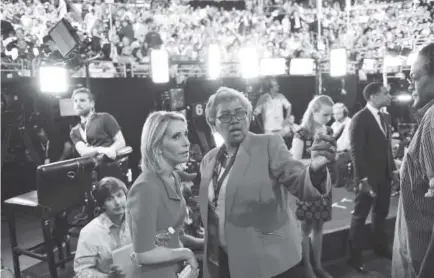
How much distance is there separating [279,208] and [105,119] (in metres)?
2.48

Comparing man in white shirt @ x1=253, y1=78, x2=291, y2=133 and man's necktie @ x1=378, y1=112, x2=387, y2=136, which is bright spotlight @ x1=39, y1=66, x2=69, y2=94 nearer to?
man in white shirt @ x1=253, y1=78, x2=291, y2=133

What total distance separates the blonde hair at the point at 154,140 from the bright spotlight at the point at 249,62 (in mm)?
7498

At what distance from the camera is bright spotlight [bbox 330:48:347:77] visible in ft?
29.3

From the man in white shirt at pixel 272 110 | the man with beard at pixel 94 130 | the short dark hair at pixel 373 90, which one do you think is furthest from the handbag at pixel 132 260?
the man in white shirt at pixel 272 110

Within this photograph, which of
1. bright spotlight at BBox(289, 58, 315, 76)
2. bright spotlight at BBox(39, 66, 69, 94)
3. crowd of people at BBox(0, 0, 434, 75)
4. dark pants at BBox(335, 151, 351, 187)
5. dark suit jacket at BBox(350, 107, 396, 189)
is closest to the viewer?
dark suit jacket at BBox(350, 107, 396, 189)

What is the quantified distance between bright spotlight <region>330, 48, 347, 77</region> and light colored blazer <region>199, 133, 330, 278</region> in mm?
7793

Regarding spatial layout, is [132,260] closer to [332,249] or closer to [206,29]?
[332,249]

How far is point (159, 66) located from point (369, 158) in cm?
482

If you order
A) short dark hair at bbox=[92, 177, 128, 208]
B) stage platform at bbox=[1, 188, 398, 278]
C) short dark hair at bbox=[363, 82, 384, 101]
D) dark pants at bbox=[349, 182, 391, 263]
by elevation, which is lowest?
stage platform at bbox=[1, 188, 398, 278]

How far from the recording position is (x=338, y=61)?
8.98 meters

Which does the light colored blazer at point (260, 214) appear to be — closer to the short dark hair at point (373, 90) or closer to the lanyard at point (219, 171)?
the lanyard at point (219, 171)

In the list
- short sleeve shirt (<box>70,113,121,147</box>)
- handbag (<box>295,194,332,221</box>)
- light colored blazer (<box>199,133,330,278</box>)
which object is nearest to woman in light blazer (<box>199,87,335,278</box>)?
light colored blazer (<box>199,133,330,278</box>)

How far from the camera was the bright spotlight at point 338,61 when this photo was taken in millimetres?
8945

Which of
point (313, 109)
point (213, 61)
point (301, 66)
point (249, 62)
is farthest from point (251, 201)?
point (301, 66)
